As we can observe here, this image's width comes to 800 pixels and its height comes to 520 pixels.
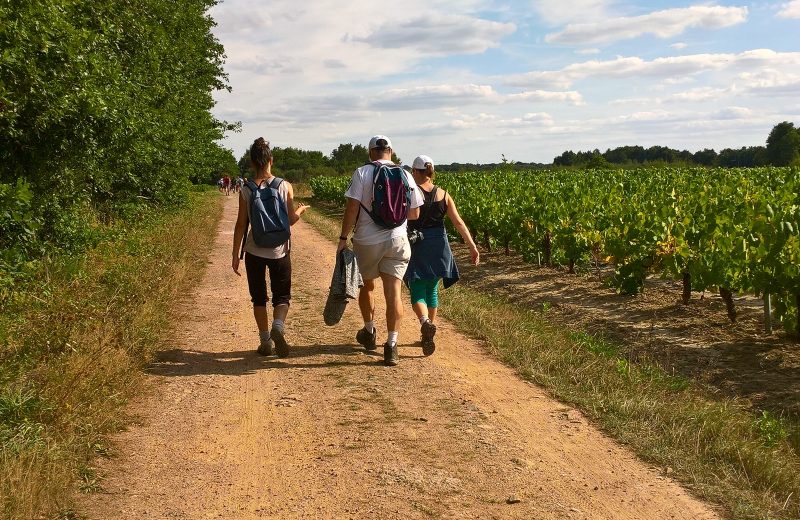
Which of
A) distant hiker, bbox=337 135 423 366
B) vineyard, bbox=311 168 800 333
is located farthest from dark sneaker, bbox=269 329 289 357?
vineyard, bbox=311 168 800 333

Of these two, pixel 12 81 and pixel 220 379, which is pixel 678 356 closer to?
pixel 220 379

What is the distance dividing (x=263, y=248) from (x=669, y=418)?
3.61 m

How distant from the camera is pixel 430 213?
23.6 ft

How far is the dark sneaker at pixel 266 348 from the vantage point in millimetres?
7176

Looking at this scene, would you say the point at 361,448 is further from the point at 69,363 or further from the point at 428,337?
the point at 69,363

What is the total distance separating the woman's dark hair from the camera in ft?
21.7

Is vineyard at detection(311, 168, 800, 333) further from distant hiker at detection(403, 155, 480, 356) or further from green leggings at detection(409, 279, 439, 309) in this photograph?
green leggings at detection(409, 279, 439, 309)

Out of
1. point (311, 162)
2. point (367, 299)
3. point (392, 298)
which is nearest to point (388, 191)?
point (392, 298)

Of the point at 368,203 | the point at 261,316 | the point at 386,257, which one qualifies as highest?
the point at 368,203

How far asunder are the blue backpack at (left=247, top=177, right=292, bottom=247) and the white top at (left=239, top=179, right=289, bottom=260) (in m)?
0.04

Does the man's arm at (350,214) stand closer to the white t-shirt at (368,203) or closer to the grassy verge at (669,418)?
the white t-shirt at (368,203)

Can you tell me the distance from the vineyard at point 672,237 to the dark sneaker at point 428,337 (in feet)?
11.2

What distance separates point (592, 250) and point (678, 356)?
4.98 metres

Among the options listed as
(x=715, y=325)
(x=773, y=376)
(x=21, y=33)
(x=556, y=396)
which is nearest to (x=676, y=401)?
(x=556, y=396)
